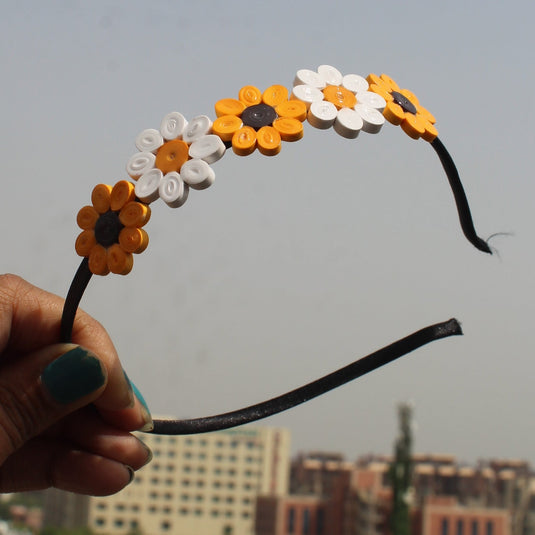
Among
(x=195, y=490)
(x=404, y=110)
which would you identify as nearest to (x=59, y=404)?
(x=404, y=110)

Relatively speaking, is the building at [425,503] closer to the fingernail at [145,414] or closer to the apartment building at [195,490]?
the apartment building at [195,490]

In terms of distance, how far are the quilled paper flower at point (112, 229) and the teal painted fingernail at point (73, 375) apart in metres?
0.21

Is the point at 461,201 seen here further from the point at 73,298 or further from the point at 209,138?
the point at 73,298

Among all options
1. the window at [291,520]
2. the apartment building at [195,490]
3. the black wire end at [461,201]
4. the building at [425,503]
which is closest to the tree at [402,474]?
the building at [425,503]

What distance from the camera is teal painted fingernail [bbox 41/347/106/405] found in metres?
1.94

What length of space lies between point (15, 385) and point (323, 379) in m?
0.81

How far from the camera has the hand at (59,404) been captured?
1.96 metres

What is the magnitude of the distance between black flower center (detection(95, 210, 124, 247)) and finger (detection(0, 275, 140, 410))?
373 mm

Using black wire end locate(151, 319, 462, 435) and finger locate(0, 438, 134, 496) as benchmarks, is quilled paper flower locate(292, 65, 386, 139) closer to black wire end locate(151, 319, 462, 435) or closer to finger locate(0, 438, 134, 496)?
black wire end locate(151, 319, 462, 435)

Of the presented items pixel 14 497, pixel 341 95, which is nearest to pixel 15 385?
pixel 341 95

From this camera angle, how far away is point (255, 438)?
1563 inches

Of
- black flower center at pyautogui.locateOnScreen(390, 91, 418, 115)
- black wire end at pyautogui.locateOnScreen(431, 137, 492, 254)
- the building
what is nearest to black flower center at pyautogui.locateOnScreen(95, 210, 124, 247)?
black flower center at pyautogui.locateOnScreen(390, 91, 418, 115)

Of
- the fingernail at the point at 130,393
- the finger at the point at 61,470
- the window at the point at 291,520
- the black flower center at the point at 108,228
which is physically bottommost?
the window at the point at 291,520

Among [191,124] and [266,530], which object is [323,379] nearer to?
[191,124]
